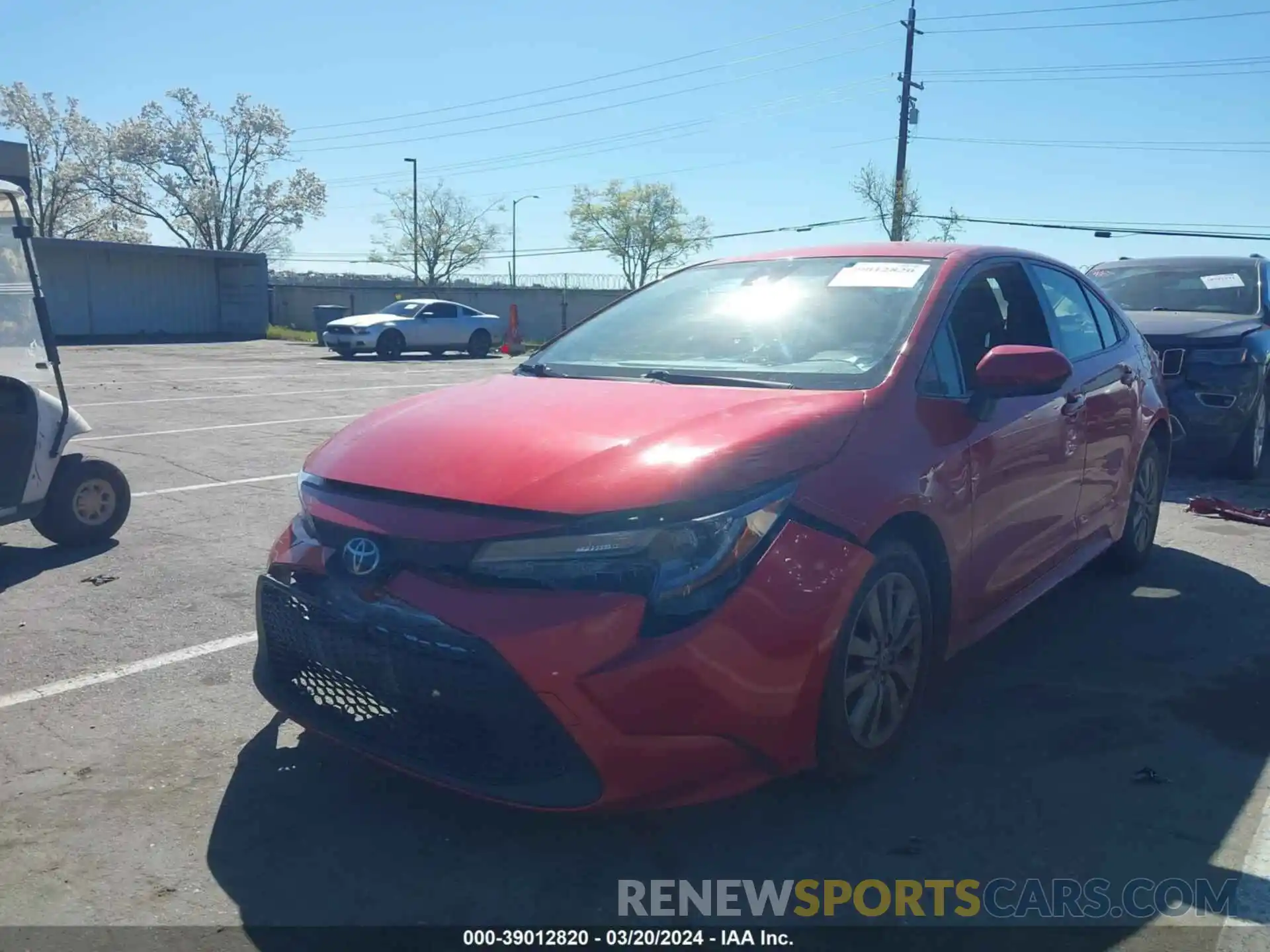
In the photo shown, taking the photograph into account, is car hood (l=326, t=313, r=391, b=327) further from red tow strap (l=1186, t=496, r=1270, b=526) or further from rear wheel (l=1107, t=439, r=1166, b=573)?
rear wheel (l=1107, t=439, r=1166, b=573)

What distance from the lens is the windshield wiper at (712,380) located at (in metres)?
3.60

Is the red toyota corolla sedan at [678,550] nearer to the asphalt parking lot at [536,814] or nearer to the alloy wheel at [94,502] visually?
the asphalt parking lot at [536,814]

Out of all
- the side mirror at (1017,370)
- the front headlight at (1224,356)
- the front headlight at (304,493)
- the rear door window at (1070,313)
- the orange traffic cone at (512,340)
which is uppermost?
the rear door window at (1070,313)

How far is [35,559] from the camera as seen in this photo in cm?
599

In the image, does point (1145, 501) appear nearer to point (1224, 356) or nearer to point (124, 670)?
point (1224, 356)

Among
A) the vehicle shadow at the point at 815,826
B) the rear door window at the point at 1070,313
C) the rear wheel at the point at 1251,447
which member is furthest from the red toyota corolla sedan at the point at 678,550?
the rear wheel at the point at 1251,447

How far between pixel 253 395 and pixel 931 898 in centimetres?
1371

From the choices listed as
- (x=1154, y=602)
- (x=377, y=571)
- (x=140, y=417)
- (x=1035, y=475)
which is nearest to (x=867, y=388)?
(x=1035, y=475)

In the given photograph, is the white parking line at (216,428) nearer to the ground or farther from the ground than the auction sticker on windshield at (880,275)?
nearer to the ground

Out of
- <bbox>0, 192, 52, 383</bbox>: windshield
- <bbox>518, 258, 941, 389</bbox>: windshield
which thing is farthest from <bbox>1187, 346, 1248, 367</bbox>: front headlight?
<bbox>0, 192, 52, 383</bbox>: windshield

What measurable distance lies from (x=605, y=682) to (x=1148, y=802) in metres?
1.78

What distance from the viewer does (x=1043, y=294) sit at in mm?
4766

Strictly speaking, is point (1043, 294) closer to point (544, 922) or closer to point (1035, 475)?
point (1035, 475)

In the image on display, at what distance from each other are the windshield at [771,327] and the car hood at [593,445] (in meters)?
0.27
